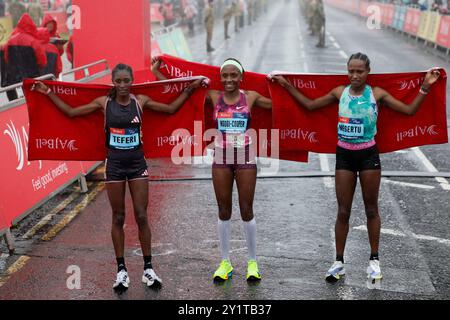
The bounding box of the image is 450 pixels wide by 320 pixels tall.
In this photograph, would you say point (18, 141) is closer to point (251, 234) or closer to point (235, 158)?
point (235, 158)

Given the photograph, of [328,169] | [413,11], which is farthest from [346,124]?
[413,11]

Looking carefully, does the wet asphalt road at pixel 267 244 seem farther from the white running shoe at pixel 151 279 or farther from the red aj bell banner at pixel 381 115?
the red aj bell banner at pixel 381 115

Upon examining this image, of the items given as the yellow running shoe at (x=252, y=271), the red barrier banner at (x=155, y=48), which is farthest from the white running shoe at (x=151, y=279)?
the red barrier banner at (x=155, y=48)

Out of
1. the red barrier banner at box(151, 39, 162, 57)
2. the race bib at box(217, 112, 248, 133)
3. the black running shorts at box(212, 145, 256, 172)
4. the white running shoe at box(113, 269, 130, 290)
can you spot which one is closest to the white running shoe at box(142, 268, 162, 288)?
the white running shoe at box(113, 269, 130, 290)

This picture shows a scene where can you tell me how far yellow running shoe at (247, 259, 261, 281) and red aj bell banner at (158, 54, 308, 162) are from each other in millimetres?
1165

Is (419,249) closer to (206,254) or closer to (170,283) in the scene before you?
(206,254)

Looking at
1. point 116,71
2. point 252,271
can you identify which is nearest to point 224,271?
point 252,271

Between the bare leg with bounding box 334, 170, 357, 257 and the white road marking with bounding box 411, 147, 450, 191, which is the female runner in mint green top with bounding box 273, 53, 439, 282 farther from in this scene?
the white road marking with bounding box 411, 147, 450, 191

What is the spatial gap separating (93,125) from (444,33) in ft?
82.9

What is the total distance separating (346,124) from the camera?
6723mm

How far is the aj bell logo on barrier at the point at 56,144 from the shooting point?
24.2 feet

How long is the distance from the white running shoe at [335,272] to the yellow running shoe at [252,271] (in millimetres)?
651

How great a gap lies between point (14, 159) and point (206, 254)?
2554 millimetres

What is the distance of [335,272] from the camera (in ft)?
22.4
